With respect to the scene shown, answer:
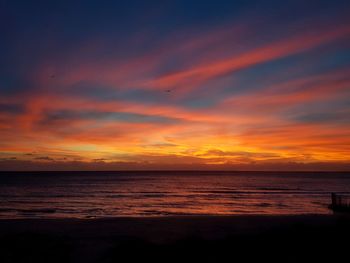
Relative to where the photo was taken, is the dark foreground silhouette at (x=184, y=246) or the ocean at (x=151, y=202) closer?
the dark foreground silhouette at (x=184, y=246)

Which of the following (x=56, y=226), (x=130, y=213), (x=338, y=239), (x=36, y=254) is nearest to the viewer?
(x=338, y=239)

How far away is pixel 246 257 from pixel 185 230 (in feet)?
30.6

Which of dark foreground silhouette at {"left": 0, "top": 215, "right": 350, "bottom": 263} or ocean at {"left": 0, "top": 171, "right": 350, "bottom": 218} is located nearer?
dark foreground silhouette at {"left": 0, "top": 215, "right": 350, "bottom": 263}

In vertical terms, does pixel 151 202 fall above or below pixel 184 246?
below

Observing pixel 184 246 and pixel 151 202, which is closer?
pixel 184 246

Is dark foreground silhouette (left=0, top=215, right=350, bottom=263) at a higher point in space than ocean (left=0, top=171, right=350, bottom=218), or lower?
higher

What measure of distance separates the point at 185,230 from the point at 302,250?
9.51 meters

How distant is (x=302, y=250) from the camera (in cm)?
1047

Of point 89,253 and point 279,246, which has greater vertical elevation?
point 279,246

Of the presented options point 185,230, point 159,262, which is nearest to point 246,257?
point 159,262

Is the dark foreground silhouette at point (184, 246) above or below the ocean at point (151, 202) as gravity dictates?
above

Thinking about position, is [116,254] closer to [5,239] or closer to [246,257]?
[246,257]

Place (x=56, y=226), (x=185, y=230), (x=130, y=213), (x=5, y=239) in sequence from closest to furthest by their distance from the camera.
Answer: (x=5, y=239)
(x=185, y=230)
(x=56, y=226)
(x=130, y=213)

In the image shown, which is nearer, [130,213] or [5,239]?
[5,239]
